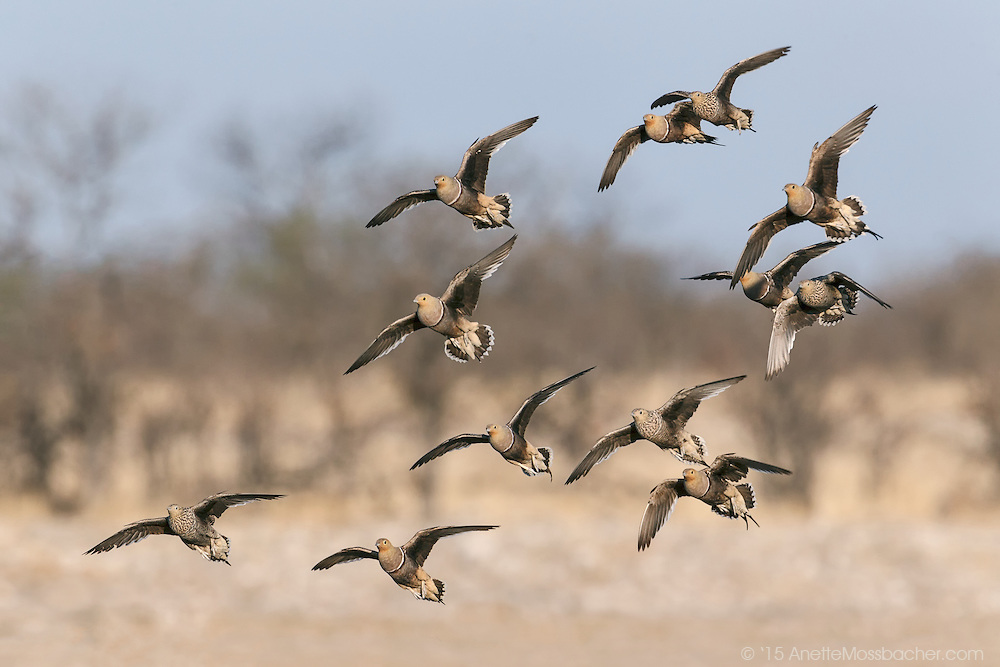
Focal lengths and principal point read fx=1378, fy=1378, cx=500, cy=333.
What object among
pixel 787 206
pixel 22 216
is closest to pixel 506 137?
pixel 787 206

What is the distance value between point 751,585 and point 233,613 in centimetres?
854

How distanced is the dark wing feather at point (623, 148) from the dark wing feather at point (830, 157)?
3.57 feet

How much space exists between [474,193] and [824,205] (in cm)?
179

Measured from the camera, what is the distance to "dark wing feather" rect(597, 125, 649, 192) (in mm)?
7605

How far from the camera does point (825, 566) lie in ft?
74.7

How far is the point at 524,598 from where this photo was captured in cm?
2280

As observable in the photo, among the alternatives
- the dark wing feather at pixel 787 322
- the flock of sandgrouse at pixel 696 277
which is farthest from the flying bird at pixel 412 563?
the dark wing feather at pixel 787 322

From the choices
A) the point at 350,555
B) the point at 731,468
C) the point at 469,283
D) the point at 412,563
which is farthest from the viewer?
the point at 469,283

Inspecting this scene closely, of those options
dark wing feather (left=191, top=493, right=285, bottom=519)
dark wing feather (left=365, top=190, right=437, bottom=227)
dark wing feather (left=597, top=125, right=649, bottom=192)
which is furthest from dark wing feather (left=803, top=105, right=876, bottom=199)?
dark wing feather (left=191, top=493, right=285, bottom=519)

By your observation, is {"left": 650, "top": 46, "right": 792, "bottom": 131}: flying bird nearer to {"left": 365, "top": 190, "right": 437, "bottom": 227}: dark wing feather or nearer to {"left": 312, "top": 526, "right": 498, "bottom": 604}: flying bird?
{"left": 365, "top": 190, "right": 437, "bottom": 227}: dark wing feather

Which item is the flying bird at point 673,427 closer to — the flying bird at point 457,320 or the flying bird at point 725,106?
the flying bird at point 457,320

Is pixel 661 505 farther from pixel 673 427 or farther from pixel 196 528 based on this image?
pixel 196 528

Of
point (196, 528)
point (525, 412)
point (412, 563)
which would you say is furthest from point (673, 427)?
point (196, 528)

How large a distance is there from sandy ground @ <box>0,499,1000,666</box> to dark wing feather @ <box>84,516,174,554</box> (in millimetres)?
14127
